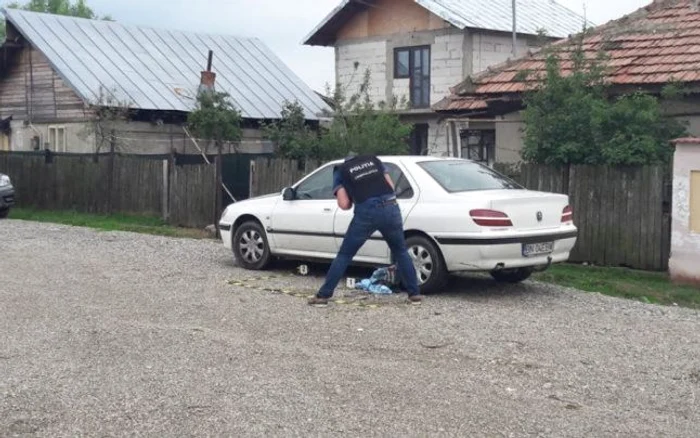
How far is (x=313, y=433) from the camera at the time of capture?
5.73 meters

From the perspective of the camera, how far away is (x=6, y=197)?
21281 mm

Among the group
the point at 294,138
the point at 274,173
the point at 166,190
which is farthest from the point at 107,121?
the point at 274,173

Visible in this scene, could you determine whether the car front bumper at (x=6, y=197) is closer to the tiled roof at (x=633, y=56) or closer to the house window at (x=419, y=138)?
the tiled roof at (x=633, y=56)

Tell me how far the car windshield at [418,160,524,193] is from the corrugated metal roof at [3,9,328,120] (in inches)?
578

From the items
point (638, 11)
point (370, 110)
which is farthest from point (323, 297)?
point (638, 11)

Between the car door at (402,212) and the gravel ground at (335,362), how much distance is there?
74 centimetres

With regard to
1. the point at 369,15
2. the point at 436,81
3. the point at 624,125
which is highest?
the point at 369,15

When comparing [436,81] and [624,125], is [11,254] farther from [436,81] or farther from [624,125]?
[436,81]

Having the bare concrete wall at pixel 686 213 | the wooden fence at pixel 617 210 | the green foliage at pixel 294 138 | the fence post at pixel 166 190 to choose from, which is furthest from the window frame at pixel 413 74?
the bare concrete wall at pixel 686 213

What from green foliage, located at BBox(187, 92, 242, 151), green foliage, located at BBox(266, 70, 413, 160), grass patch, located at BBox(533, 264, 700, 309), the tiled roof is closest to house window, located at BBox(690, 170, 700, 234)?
grass patch, located at BBox(533, 264, 700, 309)

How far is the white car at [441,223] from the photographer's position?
406 inches

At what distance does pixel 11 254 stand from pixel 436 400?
9.58m

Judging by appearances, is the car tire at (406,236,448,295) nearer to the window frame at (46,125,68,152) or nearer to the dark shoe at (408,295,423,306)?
the dark shoe at (408,295,423,306)

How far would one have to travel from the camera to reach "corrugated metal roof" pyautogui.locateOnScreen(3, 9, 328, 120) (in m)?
25.7
